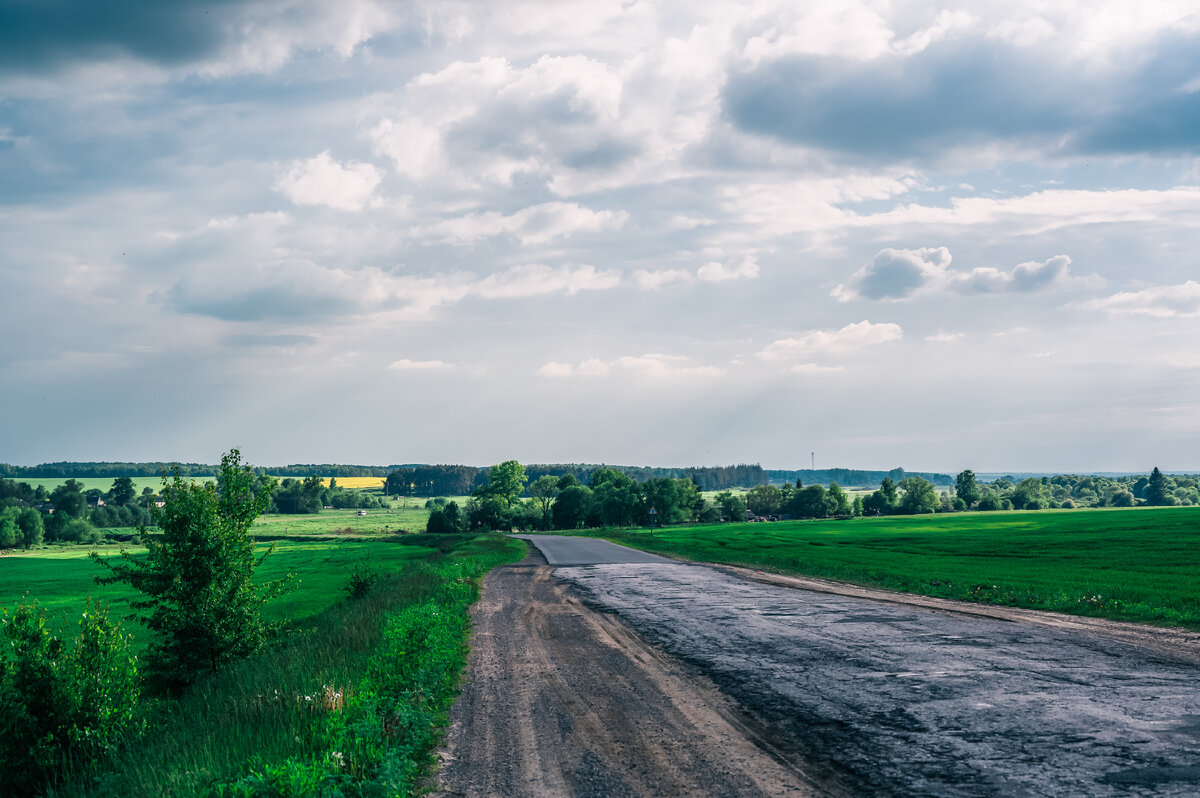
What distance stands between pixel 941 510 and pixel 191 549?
15401cm

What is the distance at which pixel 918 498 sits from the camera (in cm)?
14300

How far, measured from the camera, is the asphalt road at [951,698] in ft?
24.4

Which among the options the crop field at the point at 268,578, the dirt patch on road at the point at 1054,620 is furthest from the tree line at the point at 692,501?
the dirt patch on road at the point at 1054,620

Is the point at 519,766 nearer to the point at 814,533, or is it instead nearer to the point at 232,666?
the point at 232,666

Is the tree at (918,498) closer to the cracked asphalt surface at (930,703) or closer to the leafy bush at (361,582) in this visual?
the leafy bush at (361,582)

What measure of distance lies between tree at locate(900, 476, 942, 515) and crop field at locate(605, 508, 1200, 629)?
6820 centimetres

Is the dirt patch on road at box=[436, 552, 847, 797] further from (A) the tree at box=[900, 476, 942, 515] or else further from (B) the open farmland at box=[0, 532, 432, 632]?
(A) the tree at box=[900, 476, 942, 515]

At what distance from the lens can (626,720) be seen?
9930 millimetres

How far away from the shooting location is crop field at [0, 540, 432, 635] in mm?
37834

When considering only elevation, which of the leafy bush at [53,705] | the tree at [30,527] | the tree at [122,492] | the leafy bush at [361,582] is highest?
the leafy bush at [53,705]

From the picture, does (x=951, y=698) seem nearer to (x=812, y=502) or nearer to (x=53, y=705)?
(x=53, y=705)

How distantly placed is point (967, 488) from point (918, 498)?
2826 centimetres

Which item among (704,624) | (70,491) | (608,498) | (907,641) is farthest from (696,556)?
(70,491)

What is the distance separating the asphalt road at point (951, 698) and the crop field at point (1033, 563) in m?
4.64
